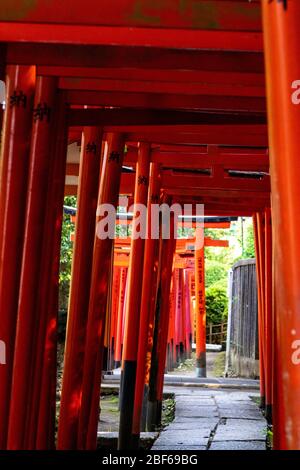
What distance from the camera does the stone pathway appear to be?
752 cm

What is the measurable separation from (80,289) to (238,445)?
3249mm

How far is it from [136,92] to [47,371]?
2.37 meters

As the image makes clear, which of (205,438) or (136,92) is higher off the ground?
(136,92)

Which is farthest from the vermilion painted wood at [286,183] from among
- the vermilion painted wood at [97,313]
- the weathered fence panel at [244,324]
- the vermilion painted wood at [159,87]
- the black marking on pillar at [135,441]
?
the weathered fence panel at [244,324]

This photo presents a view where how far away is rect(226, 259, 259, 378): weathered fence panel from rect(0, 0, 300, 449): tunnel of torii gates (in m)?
7.50

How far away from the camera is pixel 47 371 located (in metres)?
Result: 4.93

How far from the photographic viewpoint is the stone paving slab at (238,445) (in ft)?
23.9

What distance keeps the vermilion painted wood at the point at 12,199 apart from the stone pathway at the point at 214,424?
3523mm

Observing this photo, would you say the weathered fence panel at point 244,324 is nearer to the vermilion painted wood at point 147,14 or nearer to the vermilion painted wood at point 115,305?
the vermilion painted wood at point 115,305

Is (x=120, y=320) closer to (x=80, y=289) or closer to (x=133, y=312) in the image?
(x=133, y=312)

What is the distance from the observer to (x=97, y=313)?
6.00 metres
